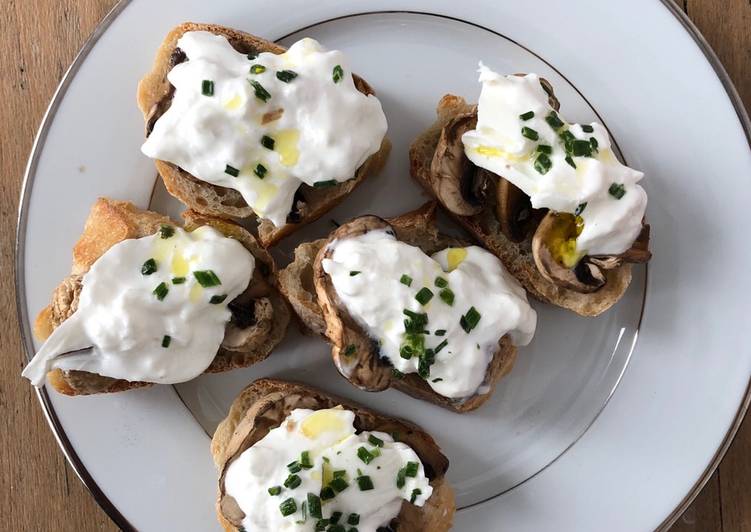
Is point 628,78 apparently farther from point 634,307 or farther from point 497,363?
point 497,363

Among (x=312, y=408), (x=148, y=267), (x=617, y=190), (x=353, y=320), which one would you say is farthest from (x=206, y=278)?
(x=617, y=190)

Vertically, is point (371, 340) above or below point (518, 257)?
below

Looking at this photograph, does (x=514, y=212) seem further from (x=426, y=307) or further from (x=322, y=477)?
(x=322, y=477)

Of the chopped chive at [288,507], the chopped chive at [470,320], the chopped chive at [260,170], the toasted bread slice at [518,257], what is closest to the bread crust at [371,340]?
the toasted bread slice at [518,257]

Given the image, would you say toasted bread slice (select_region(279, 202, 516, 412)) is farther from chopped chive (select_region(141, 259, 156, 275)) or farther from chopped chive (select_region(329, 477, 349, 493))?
chopped chive (select_region(141, 259, 156, 275))

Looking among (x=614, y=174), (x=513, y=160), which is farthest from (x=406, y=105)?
(x=614, y=174)

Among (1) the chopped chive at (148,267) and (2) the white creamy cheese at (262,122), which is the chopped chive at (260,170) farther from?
(1) the chopped chive at (148,267)
